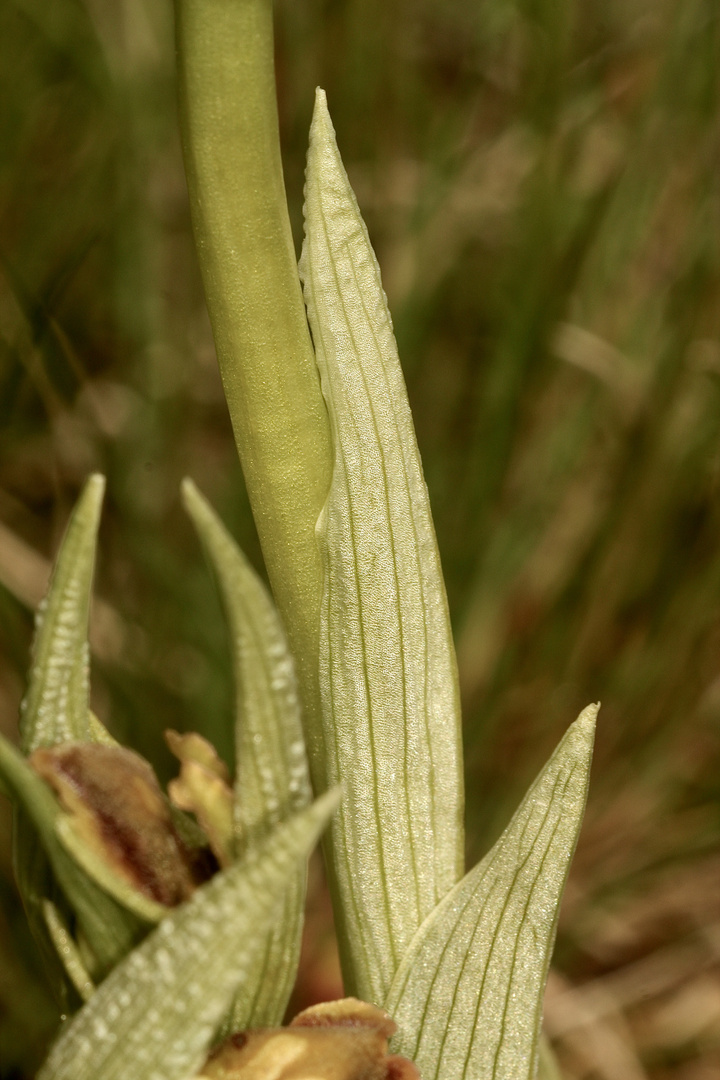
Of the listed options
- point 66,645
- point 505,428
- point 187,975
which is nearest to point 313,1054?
point 187,975

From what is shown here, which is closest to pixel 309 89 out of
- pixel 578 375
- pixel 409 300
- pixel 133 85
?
pixel 133 85

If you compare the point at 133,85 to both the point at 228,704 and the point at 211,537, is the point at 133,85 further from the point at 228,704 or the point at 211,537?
the point at 211,537

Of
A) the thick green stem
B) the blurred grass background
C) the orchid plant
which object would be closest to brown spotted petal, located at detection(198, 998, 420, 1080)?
the orchid plant

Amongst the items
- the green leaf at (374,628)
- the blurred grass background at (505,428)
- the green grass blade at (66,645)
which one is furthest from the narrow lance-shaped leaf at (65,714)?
the blurred grass background at (505,428)

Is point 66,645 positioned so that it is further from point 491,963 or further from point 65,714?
point 491,963

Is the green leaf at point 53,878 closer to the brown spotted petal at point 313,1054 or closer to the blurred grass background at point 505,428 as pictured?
the brown spotted petal at point 313,1054

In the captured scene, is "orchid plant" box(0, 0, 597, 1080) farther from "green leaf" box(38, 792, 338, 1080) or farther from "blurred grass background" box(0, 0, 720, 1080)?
"blurred grass background" box(0, 0, 720, 1080)
